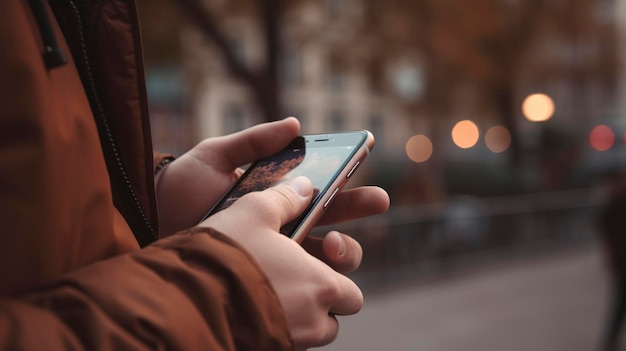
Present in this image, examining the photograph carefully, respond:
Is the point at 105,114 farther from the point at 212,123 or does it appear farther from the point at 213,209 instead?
the point at 212,123

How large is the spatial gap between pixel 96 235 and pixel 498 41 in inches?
577

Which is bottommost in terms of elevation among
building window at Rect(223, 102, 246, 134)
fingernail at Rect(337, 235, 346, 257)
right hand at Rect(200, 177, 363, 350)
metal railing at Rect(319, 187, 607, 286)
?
building window at Rect(223, 102, 246, 134)

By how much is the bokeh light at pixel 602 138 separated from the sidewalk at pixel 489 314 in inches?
487

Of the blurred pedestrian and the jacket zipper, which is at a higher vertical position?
the jacket zipper

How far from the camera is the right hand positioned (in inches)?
39.8

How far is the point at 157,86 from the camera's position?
18.9 m

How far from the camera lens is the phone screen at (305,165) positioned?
1.42m

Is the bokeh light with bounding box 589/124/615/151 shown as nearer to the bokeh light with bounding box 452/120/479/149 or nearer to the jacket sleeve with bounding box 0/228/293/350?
the bokeh light with bounding box 452/120/479/149

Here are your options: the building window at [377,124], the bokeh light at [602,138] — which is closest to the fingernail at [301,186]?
the bokeh light at [602,138]

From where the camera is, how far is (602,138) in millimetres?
22391

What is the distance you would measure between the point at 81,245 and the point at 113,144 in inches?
8.8

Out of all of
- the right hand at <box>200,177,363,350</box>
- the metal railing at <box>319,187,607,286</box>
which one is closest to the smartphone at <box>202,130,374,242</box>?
the right hand at <box>200,177,363,350</box>

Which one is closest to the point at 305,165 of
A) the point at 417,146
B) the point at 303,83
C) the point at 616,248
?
the point at 616,248

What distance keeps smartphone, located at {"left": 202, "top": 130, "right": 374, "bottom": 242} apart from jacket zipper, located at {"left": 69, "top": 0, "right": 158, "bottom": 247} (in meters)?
0.29
